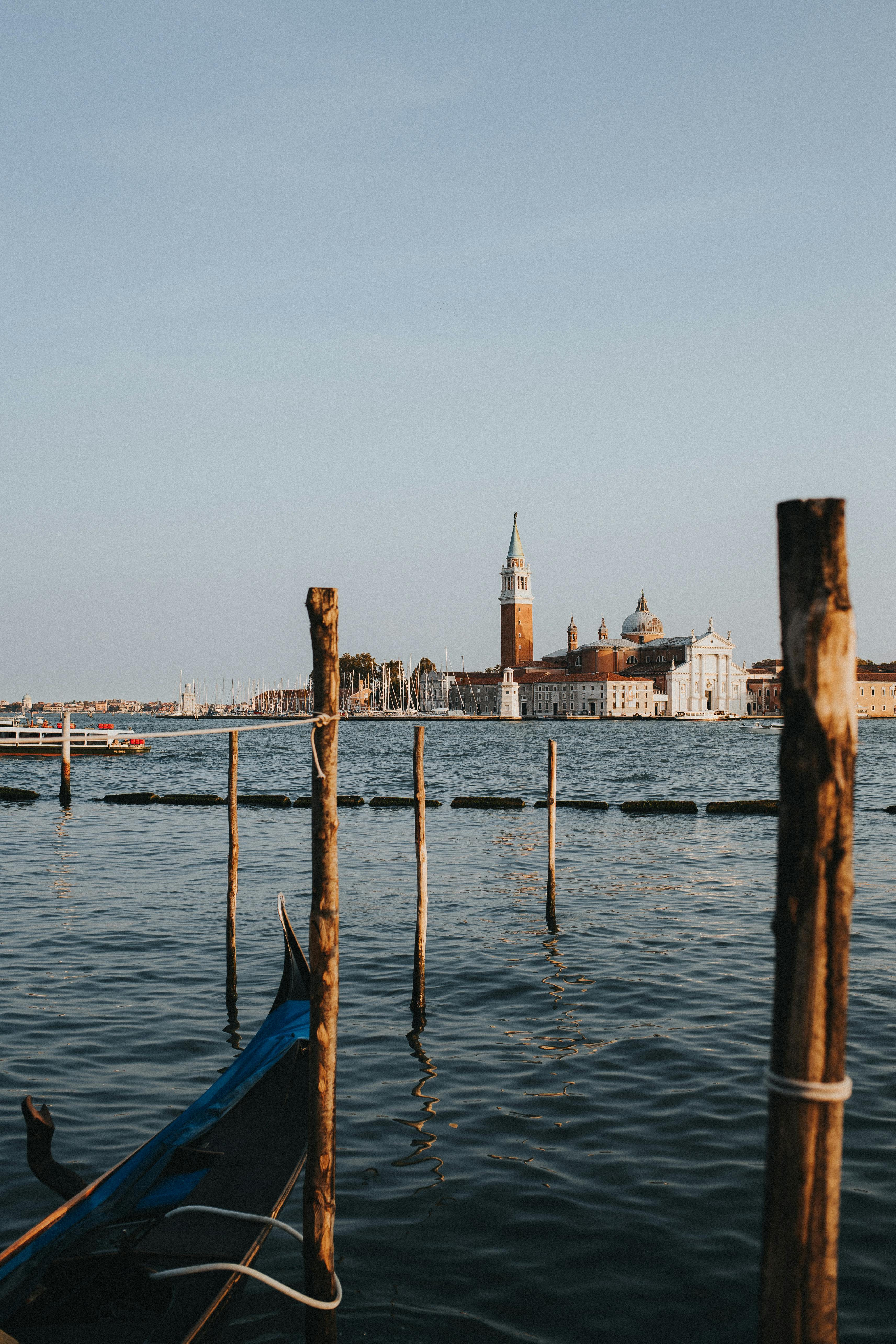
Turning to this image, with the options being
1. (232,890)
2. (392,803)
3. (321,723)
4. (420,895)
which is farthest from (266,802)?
(321,723)

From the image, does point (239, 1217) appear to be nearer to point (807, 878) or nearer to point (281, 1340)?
point (281, 1340)

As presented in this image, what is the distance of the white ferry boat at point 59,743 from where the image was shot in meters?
44.5

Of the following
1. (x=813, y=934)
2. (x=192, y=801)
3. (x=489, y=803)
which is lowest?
(x=192, y=801)

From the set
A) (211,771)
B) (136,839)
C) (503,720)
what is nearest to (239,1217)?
(136,839)

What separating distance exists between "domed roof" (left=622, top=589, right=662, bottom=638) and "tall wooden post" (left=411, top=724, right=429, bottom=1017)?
4826 inches

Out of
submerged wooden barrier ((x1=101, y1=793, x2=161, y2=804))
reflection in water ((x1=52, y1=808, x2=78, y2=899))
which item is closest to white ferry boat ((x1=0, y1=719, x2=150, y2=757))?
submerged wooden barrier ((x1=101, y1=793, x2=161, y2=804))

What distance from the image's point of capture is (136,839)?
19656 millimetres

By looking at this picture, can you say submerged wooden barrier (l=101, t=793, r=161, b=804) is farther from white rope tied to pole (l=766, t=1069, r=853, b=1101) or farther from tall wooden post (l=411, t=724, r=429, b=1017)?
white rope tied to pole (l=766, t=1069, r=853, b=1101)

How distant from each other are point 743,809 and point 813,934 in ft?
74.4

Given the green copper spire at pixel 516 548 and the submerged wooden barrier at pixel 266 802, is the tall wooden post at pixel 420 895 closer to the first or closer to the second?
the submerged wooden barrier at pixel 266 802

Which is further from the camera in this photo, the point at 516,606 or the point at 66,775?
the point at 516,606

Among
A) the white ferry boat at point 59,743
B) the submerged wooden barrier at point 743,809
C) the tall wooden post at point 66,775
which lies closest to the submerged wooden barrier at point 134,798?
the tall wooden post at point 66,775

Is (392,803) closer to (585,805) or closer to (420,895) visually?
(585,805)

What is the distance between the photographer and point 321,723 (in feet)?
15.2
